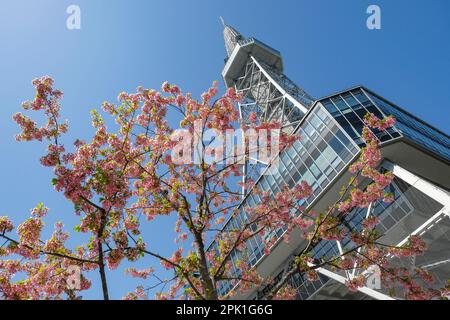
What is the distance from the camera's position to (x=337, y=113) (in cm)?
2939

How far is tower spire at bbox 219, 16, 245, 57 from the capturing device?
→ 8001cm

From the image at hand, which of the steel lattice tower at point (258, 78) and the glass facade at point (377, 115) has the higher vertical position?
the steel lattice tower at point (258, 78)

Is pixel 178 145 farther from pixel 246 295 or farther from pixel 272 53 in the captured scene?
pixel 272 53

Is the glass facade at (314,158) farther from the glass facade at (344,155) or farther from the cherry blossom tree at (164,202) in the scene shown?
the cherry blossom tree at (164,202)

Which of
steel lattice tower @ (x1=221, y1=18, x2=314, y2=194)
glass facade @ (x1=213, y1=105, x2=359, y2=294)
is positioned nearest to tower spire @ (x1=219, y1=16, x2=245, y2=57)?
steel lattice tower @ (x1=221, y1=18, x2=314, y2=194)

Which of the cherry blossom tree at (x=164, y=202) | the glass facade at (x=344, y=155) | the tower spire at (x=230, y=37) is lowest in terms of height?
the cherry blossom tree at (x=164, y=202)

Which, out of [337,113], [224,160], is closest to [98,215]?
[224,160]

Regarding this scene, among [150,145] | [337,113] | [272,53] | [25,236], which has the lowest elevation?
[25,236]

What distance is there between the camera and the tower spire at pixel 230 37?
80012 mm

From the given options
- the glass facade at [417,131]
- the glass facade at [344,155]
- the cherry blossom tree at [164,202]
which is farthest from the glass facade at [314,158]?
the cherry blossom tree at [164,202]

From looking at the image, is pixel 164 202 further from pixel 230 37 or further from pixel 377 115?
pixel 230 37

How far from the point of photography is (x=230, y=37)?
276ft

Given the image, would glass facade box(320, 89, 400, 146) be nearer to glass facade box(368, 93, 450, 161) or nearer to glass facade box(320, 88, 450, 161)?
glass facade box(320, 88, 450, 161)

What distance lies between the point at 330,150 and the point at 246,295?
64.2 feet
